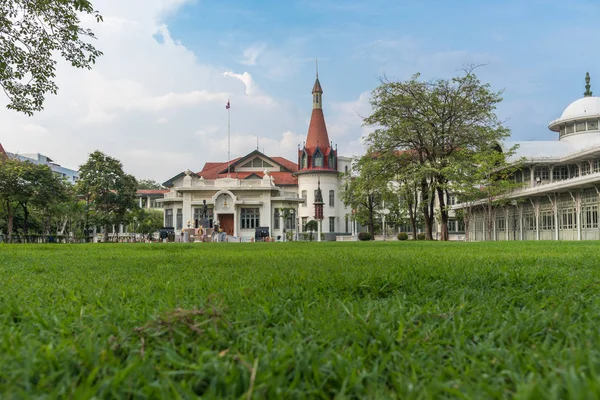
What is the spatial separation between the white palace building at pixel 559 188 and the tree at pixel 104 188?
30.6 m

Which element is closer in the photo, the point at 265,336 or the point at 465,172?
the point at 265,336

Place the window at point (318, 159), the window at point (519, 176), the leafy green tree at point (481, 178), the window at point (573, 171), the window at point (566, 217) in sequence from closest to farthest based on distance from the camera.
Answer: the leafy green tree at point (481, 178)
the window at point (566, 217)
the window at point (573, 171)
the window at point (519, 176)
the window at point (318, 159)

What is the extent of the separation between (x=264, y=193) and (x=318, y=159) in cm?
1180

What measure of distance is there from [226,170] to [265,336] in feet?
183

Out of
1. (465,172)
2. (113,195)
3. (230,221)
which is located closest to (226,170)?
(230,221)

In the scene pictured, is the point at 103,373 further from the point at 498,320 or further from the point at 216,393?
the point at 498,320

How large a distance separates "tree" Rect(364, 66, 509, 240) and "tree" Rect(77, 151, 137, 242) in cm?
2473

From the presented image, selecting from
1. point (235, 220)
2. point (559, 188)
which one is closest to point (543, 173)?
point (559, 188)

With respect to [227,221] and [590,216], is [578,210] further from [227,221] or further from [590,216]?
[227,221]

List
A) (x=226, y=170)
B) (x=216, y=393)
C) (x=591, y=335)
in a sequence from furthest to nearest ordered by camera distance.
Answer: (x=226, y=170)
(x=591, y=335)
(x=216, y=393)

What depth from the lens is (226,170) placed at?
185 feet

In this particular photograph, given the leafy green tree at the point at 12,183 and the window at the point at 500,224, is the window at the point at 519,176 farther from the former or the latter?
the leafy green tree at the point at 12,183

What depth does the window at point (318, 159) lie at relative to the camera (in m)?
55.4

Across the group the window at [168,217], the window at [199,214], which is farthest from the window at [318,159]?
the window at [168,217]
